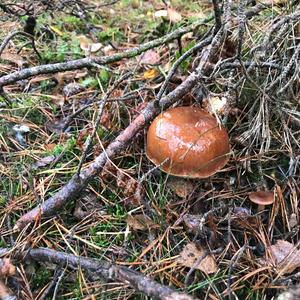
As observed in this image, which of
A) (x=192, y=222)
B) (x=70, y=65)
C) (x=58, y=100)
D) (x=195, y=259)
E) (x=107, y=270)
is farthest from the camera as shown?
(x=58, y=100)

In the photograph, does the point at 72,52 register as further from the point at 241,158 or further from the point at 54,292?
the point at 54,292

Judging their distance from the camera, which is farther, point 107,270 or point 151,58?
point 151,58

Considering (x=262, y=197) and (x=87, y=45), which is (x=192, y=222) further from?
(x=87, y=45)

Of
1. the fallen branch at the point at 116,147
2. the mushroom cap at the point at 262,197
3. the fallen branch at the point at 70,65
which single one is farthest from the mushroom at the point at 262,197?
the fallen branch at the point at 70,65

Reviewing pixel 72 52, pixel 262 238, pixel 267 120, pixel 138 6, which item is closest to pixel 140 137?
pixel 267 120

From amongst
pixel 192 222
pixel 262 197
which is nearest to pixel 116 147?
pixel 192 222

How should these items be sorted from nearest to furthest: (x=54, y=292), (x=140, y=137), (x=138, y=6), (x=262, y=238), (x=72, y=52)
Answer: (x=54, y=292) < (x=262, y=238) < (x=140, y=137) < (x=72, y=52) < (x=138, y=6)
